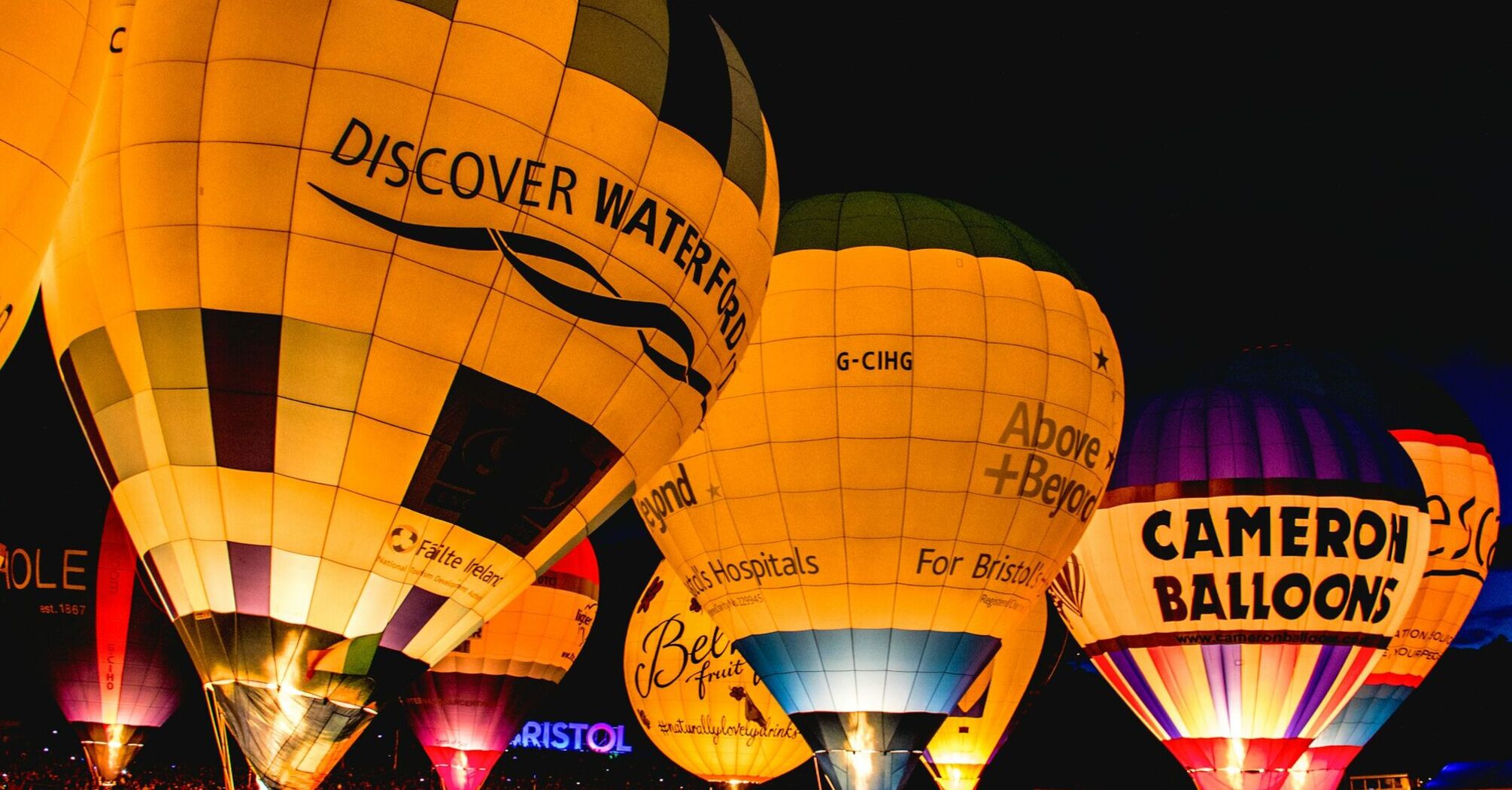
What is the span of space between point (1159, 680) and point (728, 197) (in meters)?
7.44

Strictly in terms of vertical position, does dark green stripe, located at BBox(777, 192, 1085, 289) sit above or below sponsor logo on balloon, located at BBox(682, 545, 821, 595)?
above

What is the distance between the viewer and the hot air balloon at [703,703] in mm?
13453

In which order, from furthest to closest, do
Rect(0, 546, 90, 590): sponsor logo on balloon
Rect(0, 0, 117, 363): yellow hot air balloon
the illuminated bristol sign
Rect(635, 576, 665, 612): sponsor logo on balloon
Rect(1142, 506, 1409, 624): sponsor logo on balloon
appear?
1. the illuminated bristol sign
2. Rect(635, 576, 665, 612): sponsor logo on balloon
3. Rect(0, 546, 90, 590): sponsor logo on balloon
4. Rect(1142, 506, 1409, 624): sponsor logo on balloon
5. Rect(0, 0, 117, 363): yellow hot air balloon

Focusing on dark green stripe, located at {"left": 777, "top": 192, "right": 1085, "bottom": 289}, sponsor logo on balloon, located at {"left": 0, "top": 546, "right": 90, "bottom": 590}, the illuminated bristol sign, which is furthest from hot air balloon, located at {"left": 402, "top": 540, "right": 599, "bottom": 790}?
the illuminated bristol sign

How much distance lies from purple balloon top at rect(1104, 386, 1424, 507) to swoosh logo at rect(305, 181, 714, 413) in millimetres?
6463

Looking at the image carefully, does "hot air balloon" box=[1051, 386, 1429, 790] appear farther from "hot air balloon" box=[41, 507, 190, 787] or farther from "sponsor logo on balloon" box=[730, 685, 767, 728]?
"hot air balloon" box=[41, 507, 190, 787]

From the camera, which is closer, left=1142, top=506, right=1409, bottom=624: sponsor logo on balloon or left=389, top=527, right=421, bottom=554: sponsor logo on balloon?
left=389, top=527, right=421, bottom=554: sponsor logo on balloon

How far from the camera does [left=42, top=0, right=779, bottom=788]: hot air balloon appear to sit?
4.86m

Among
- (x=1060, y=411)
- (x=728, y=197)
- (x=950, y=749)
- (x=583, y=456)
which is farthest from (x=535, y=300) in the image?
(x=950, y=749)

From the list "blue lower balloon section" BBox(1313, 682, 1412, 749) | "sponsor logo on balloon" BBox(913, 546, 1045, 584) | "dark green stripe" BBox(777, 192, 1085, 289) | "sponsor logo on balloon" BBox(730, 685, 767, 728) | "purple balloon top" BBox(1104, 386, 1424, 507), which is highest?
"dark green stripe" BBox(777, 192, 1085, 289)

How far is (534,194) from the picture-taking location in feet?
16.8

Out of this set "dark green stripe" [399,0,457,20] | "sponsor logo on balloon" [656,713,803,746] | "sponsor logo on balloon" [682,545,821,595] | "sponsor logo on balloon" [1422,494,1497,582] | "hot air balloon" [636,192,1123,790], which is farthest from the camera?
"sponsor logo on balloon" [1422,494,1497,582]

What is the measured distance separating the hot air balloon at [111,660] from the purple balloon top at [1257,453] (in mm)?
9570

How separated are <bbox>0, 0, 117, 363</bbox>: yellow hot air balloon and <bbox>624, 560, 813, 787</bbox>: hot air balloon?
1027cm
